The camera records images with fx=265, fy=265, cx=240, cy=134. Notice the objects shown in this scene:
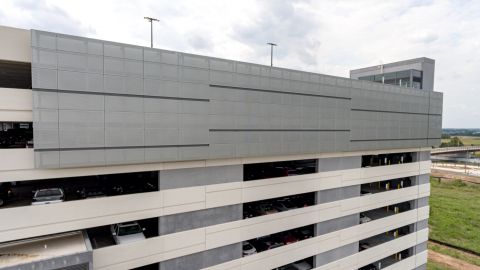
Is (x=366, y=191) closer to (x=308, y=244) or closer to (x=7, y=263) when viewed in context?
(x=308, y=244)

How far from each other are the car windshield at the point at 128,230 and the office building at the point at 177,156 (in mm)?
82

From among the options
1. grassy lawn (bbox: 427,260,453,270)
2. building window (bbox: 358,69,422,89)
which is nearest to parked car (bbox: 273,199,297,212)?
building window (bbox: 358,69,422,89)

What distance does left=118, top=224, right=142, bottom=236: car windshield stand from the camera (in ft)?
55.8

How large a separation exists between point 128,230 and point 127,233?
185 millimetres

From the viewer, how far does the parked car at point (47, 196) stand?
14651 mm

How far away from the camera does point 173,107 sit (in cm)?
1666

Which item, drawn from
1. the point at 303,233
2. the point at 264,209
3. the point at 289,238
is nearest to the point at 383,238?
the point at 303,233

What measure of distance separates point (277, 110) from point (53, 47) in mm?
14676

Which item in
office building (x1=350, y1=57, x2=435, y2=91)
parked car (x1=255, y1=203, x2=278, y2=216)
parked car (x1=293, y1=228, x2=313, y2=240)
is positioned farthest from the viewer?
office building (x1=350, y1=57, x2=435, y2=91)

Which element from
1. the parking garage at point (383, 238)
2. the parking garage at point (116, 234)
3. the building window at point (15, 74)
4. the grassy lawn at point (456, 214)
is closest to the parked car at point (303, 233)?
the parking garage at point (383, 238)

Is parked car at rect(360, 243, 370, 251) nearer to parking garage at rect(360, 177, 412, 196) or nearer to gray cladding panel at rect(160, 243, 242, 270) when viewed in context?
parking garage at rect(360, 177, 412, 196)

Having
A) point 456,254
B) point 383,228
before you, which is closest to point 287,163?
point 383,228

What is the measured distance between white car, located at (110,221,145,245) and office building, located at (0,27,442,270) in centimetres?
9

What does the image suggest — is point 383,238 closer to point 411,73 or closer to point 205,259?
point 411,73
